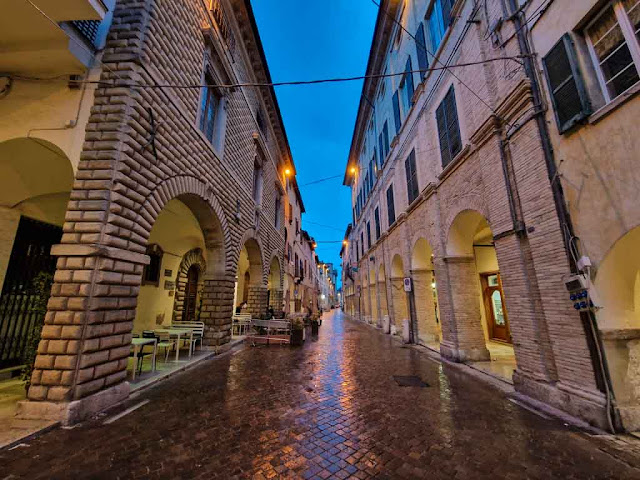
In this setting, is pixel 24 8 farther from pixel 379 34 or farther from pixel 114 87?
pixel 379 34

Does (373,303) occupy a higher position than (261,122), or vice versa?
(261,122)

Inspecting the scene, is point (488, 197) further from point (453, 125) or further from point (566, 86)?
point (453, 125)

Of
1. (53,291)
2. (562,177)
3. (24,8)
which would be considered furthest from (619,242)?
(24,8)

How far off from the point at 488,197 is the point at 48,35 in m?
8.63

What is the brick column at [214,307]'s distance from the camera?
8.35 metres

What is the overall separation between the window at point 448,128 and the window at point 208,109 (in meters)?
7.11

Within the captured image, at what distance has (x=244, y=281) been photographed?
17.5m

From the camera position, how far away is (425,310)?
10477 mm

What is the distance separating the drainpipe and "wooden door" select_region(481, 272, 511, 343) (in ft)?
21.6

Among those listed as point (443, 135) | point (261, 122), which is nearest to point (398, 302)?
point (443, 135)

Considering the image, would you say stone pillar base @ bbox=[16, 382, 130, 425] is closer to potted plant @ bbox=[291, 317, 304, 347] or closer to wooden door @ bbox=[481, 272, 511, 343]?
potted plant @ bbox=[291, 317, 304, 347]

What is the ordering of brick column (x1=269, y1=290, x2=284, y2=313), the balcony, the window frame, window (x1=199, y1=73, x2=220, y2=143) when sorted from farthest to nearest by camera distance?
brick column (x1=269, y1=290, x2=284, y2=313) < the window frame < window (x1=199, y1=73, x2=220, y2=143) < the balcony

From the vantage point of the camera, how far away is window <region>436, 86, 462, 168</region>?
303 inches

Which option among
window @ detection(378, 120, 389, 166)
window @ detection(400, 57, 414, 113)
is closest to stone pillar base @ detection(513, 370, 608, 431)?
window @ detection(400, 57, 414, 113)
